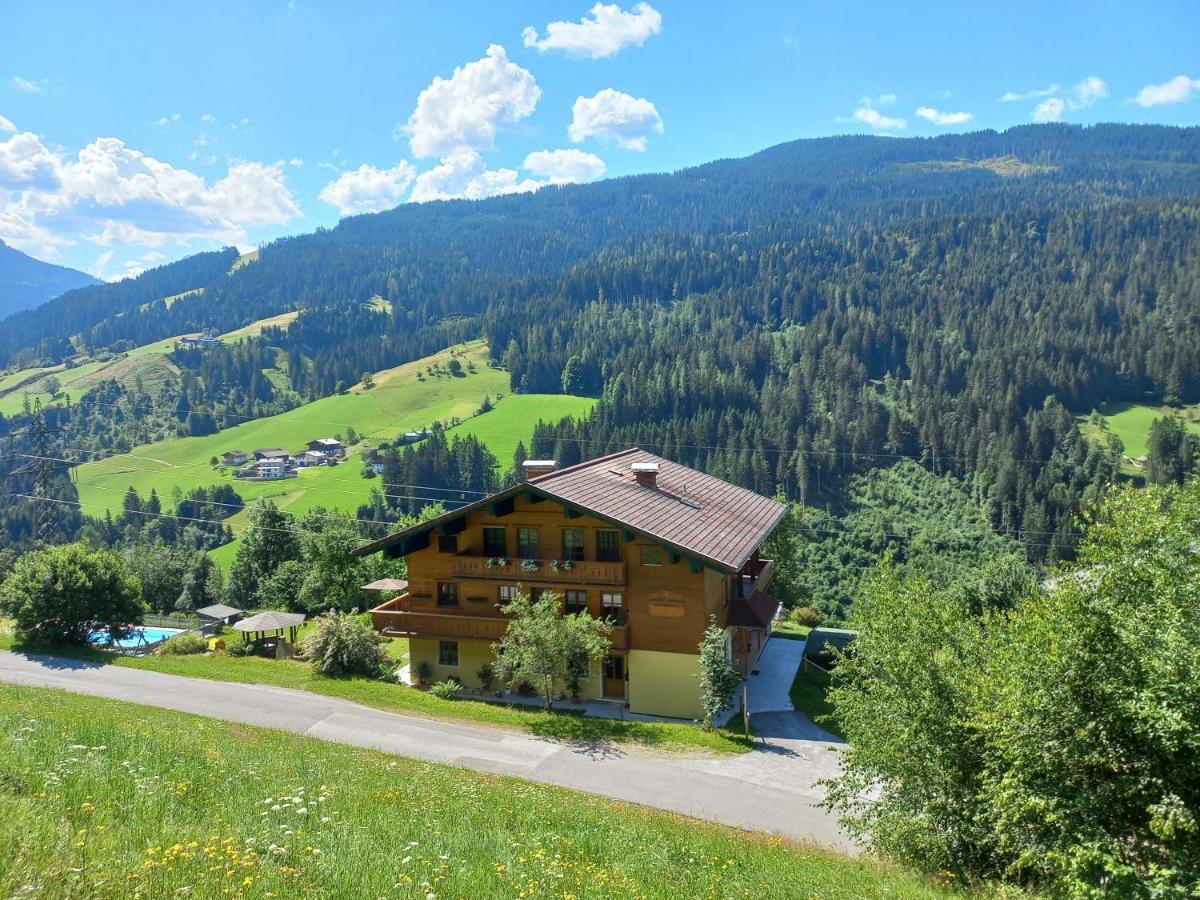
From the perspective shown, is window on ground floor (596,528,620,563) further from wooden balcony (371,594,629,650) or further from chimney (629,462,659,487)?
chimney (629,462,659,487)

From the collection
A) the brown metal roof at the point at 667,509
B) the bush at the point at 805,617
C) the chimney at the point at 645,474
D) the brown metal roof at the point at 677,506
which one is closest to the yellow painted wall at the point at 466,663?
the brown metal roof at the point at 667,509

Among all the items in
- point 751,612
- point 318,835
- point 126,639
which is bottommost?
point 126,639

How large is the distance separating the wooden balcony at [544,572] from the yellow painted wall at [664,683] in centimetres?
369

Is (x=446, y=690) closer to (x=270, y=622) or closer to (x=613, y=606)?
(x=613, y=606)

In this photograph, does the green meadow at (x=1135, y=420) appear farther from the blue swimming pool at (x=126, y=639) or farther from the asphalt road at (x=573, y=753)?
the blue swimming pool at (x=126, y=639)

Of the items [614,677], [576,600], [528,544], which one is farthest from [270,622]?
[614,677]

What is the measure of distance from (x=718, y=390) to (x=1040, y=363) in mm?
74375

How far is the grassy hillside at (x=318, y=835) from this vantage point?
8898 millimetres

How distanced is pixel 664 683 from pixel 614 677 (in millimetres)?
2729

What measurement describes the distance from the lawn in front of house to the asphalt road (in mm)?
785

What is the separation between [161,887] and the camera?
8.30 metres

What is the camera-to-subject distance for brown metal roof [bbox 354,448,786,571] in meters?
33.5

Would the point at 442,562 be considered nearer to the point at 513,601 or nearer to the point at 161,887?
the point at 513,601

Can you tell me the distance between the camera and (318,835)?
1139cm
